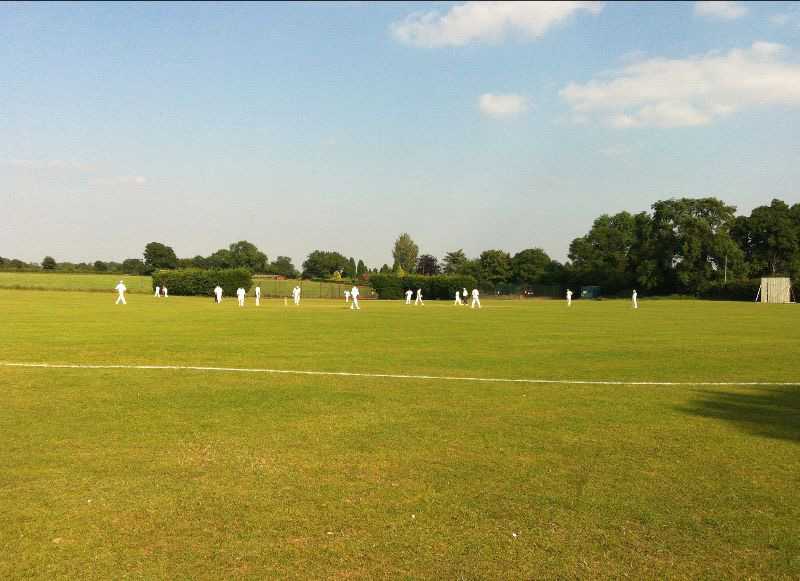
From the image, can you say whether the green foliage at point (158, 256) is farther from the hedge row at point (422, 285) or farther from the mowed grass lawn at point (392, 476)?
the mowed grass lawn at point (392, 476)

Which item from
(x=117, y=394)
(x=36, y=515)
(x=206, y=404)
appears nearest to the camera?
(x=36, y=515)

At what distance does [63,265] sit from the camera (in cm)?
15238

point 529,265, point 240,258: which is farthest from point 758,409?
point 240,258

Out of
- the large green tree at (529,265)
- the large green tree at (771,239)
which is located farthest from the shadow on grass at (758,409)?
the large green tree at (529,265)

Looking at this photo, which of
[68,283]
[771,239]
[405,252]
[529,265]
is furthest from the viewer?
[405,252]

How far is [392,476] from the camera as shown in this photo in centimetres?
661

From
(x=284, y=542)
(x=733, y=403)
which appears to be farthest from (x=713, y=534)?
(x=733, y=403)

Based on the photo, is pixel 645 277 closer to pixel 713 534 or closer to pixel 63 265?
pixel 713 534

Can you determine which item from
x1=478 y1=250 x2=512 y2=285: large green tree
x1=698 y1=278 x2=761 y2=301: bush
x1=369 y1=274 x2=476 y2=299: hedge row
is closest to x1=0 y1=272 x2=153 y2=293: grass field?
x1=369 y1=274 x2=476 y2=299: hedge row

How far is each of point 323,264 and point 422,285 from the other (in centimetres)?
9482

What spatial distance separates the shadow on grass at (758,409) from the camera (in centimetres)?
893

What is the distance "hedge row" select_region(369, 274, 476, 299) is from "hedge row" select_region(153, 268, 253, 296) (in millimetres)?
18067

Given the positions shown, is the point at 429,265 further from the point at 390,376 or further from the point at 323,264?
the point at 390,376

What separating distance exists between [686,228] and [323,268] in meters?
107
